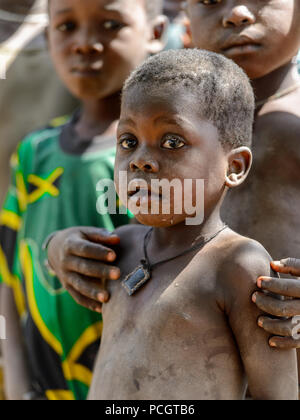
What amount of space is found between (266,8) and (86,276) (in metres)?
0.85

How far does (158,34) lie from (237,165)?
111 centimetres

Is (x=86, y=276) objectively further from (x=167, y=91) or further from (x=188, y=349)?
(x=167, y=91)

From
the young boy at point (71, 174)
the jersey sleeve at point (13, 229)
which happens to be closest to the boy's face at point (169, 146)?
the young boy at point (71, 174)

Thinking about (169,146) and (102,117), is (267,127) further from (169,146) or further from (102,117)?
(102,117)

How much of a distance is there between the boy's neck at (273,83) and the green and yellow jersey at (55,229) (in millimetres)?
625

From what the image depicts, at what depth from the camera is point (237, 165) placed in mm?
1652

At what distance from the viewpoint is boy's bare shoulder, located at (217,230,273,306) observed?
152 centimetres

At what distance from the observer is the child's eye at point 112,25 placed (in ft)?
7.68

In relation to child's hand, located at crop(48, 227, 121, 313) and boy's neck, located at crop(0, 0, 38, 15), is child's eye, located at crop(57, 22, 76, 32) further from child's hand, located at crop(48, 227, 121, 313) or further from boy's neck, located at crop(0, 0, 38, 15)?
boy's neck, located at crop(0, 0, 38, 15)

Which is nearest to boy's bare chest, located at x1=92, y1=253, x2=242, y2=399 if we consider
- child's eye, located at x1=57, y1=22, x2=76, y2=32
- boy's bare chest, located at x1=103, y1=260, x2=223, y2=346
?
boy's bare chest, located at x1=103, y1=260, x2=223, y2=346

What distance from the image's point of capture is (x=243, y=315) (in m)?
1.52

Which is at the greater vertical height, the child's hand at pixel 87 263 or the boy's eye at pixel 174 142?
the boy's eye at pixel 174 142

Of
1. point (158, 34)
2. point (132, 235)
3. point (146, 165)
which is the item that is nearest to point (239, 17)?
point (146, 165)

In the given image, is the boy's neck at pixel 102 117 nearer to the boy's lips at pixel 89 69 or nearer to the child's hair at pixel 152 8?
the boy's lips at pixel 89 69
